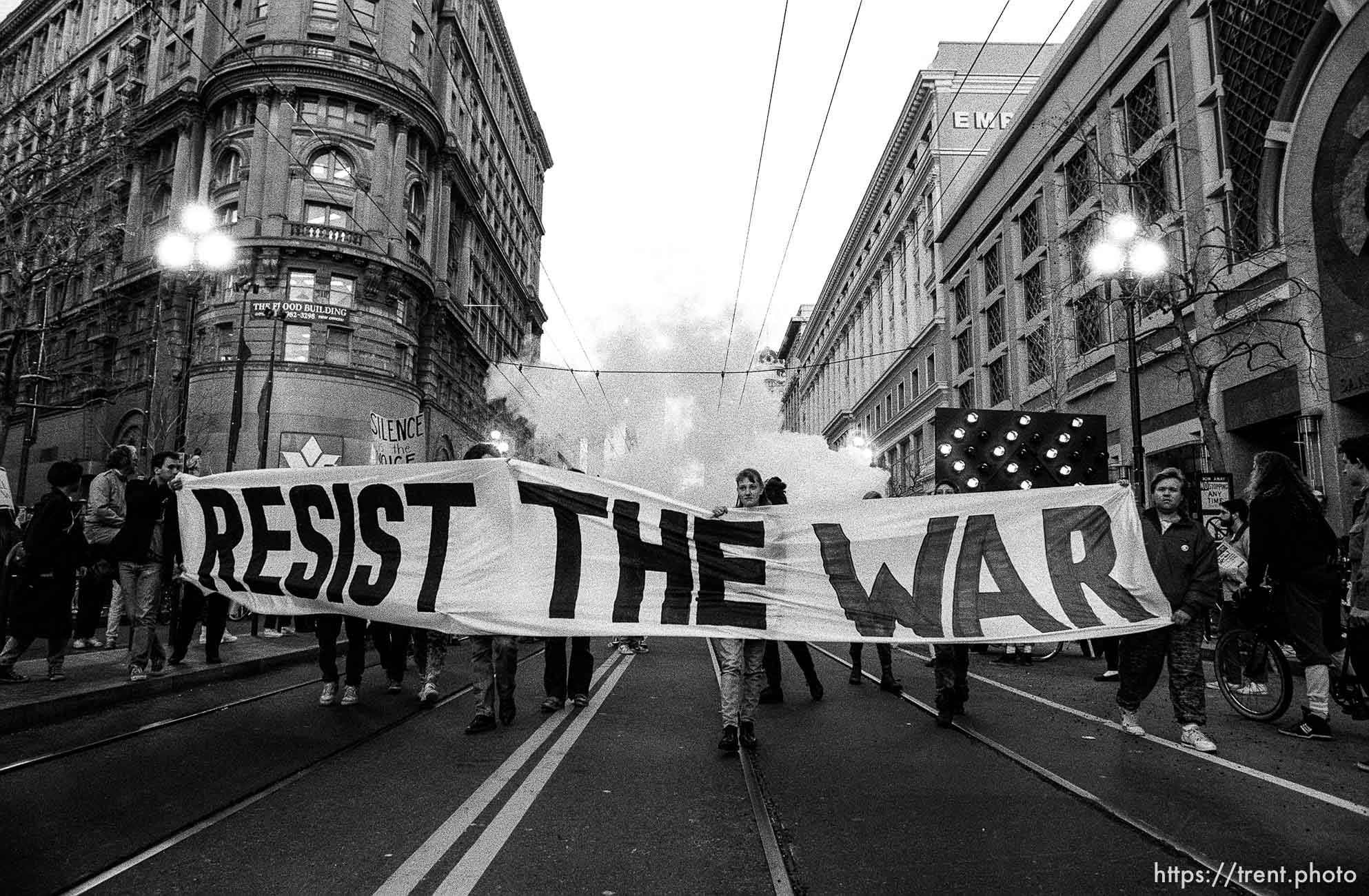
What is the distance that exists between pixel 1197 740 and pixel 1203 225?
16317 millimetres

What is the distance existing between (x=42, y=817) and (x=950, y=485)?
965 centimetres

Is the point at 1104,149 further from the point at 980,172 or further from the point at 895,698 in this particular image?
the point at 895,698

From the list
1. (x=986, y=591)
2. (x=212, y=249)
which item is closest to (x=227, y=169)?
(x=212, y=249)

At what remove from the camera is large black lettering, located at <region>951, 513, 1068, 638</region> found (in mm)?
5453

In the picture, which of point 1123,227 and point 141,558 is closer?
point 141,558

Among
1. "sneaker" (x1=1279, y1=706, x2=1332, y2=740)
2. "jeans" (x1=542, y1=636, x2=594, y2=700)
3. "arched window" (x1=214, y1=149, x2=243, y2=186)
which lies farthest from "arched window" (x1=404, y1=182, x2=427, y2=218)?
"sneaker" (x1=1279, y1=706, x2=1332, y2=740)

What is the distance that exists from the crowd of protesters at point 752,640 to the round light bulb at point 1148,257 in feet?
21.1

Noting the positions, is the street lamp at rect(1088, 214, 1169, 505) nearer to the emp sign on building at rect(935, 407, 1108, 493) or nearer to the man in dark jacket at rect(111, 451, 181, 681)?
the emp sign on building at rect(935, 407, 1108, 493)

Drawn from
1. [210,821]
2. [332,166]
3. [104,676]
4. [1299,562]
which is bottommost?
[210,821]

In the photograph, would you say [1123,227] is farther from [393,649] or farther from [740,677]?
[393,649]

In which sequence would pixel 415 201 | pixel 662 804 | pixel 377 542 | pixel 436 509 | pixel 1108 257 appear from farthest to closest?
pixel 415 201 < pixel 1108 257 < pixel 377 542 < pixel 436 509 < pixel 662 804

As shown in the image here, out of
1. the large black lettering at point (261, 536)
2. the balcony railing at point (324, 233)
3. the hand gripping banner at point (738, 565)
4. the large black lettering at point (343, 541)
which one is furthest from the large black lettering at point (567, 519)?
the balcony railing at point (324, 233)

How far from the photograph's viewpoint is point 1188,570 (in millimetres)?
5547

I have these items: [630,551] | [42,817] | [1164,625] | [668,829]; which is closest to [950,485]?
[1164,625]
